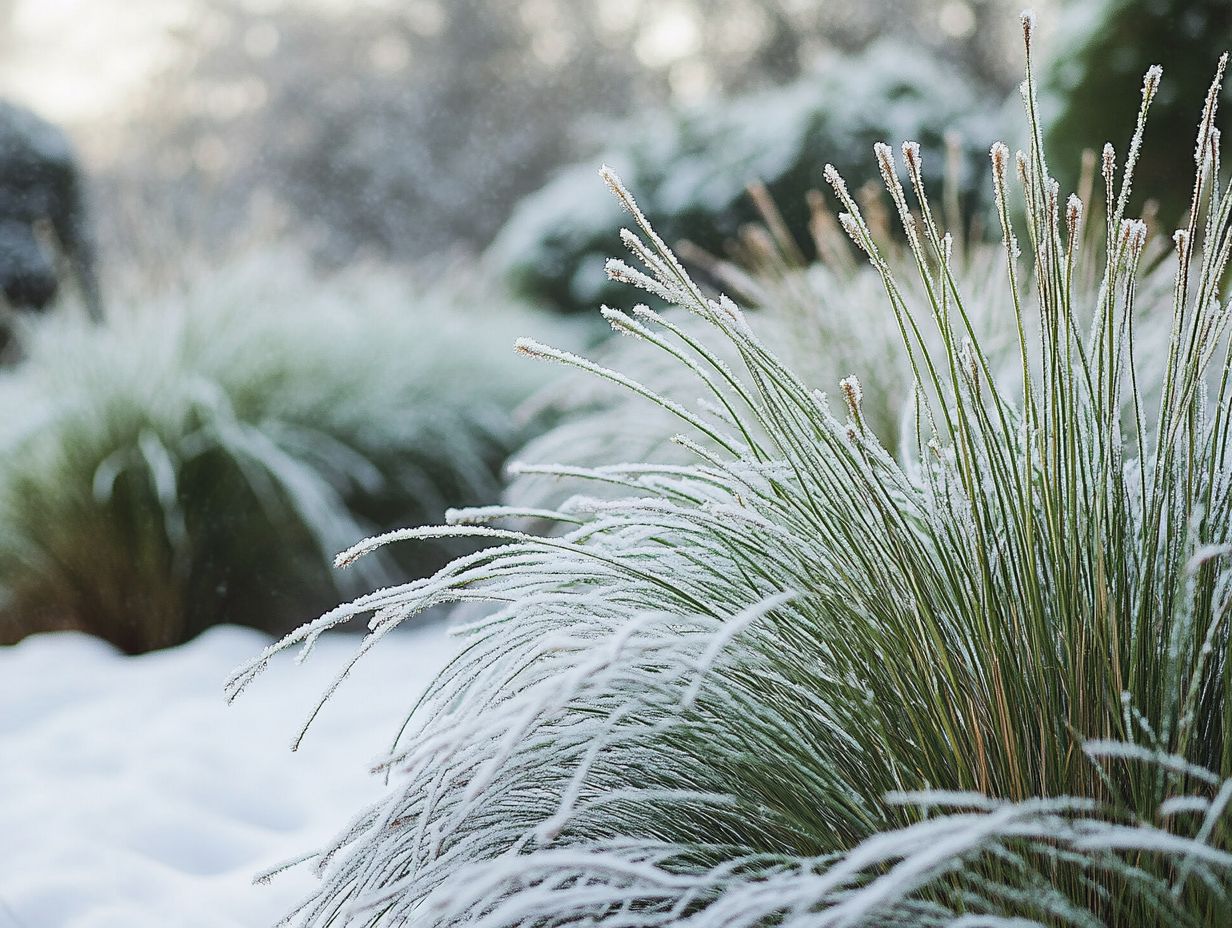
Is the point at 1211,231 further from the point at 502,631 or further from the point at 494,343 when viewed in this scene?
the point at 494,343

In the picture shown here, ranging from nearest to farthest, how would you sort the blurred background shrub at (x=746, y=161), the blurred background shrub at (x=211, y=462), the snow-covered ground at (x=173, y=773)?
the snow-covered ground at (x=173, y=773) < the blurred background shrub at (x=211, y=462) < the blurred background shrub at (x=746, y=161)

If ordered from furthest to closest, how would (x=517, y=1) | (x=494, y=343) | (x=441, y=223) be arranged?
(x=517, y=1) < (x=441, y=223) < (x=494, y=343)

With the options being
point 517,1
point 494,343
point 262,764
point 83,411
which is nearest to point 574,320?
point 494,343

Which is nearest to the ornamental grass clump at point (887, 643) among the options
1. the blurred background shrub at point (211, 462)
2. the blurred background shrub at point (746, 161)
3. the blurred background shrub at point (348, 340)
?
the blurred background shrub at point (348, 340)

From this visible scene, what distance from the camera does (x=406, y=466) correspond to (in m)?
3.20

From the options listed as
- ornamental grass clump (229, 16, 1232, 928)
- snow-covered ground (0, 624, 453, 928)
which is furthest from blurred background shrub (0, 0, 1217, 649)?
ornamental grass clump (229, 16, 1232, 928)

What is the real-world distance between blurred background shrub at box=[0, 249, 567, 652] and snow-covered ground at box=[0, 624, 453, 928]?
6.8 inches

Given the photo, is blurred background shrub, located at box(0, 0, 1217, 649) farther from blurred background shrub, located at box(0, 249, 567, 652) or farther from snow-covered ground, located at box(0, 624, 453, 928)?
snow-covered ground, located at box(0, 624, 453, 928)

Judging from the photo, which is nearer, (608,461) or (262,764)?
(262,764)

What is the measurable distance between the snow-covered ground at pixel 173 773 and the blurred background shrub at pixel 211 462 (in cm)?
17

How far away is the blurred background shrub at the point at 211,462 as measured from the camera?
2750mm

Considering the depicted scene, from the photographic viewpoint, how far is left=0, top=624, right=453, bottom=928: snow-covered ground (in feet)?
4.56

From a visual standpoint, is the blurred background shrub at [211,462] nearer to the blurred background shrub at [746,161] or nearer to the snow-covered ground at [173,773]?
the snow-covered ground at [173,773]

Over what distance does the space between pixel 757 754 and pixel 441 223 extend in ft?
41.8
